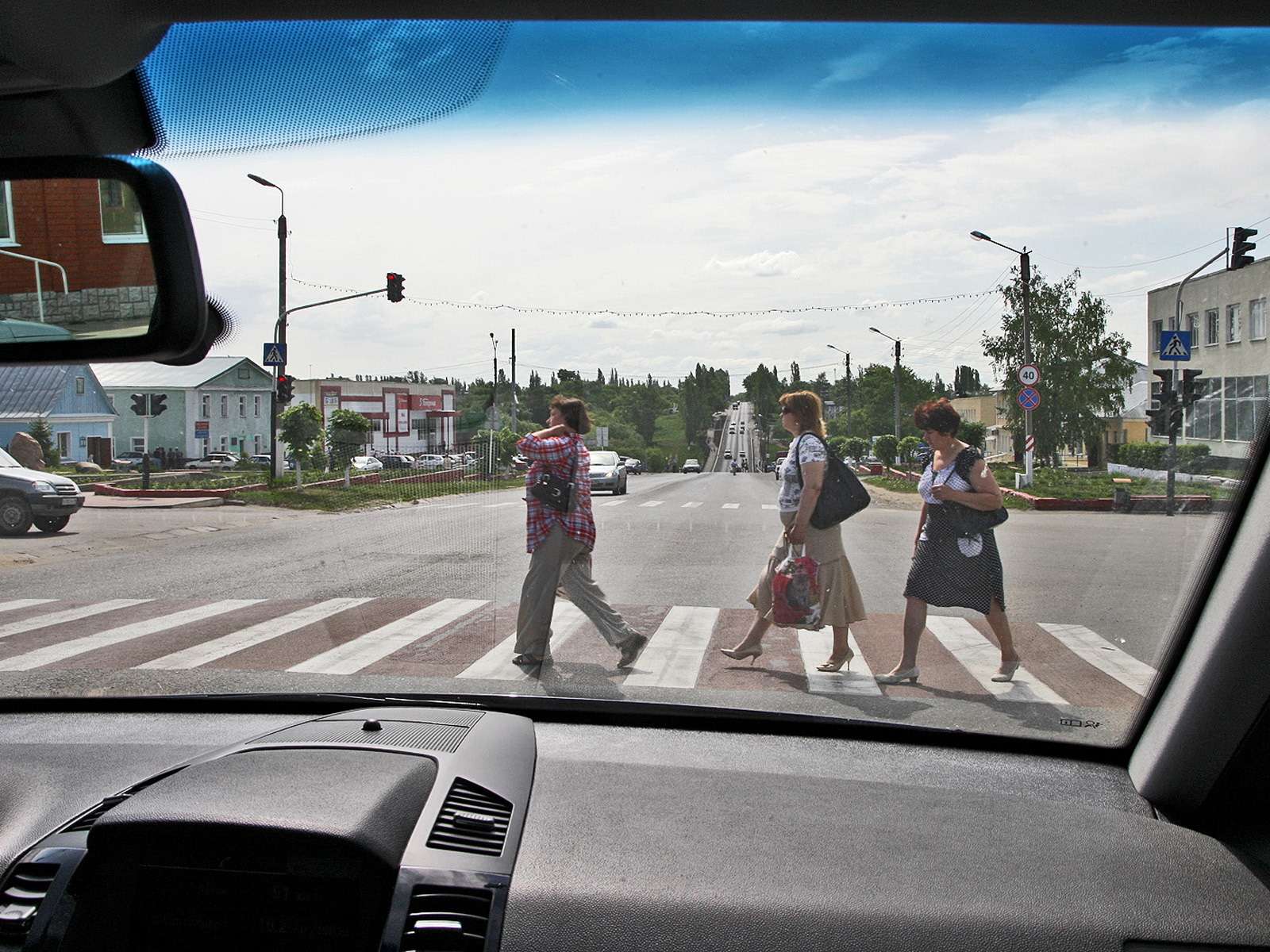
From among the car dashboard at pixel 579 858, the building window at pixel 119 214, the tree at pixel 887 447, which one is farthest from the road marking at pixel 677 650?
the building window at pixel 119 214

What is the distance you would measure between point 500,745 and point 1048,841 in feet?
4.87

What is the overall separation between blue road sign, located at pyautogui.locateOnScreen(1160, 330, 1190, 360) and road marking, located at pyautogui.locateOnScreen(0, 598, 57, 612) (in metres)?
4.19

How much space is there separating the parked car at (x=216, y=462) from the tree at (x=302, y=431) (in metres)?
0.29

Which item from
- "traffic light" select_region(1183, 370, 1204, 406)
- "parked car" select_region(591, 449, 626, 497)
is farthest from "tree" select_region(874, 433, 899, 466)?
"parked car" select_region(591, 449, 626, 497)

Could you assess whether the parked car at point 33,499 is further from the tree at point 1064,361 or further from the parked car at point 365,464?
the tree at point 1064,361

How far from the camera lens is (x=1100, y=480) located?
3.72m

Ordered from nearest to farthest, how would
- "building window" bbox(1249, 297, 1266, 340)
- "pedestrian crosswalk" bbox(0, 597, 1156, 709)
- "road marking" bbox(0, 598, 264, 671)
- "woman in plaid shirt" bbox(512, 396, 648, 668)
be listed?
"building window" bbox(1249, 297, 1266, 340), "pedestrian crosswalk" bbox(0, 597, 1156, 709), "road marking" bbox(0, 598, 264, 671), "woman in plaid shirt" bbox(512, 396, 648, 668)

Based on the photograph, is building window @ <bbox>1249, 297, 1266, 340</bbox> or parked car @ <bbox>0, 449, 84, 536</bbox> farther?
parked car @ <bbox>0, 449, 84, 536</bbox>

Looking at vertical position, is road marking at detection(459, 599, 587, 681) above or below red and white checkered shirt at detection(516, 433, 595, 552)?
below

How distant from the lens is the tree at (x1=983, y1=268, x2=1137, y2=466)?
3607 mm

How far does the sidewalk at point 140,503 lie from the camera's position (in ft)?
12.7

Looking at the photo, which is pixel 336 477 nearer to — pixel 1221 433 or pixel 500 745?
pixel 500 745

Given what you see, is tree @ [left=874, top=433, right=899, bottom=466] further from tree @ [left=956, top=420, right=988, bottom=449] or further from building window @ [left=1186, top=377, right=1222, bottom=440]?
building window @ [left=1186, top=377, right=1222, bottom=440]

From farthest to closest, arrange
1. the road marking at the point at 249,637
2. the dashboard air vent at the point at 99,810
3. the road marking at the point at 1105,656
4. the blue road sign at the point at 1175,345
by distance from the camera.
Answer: the road marking at the point at 249,637
the blue road sign at the point at 1175,345
the road marking at the point at 1105,656
the dashboard air vent at the point at 99,810
